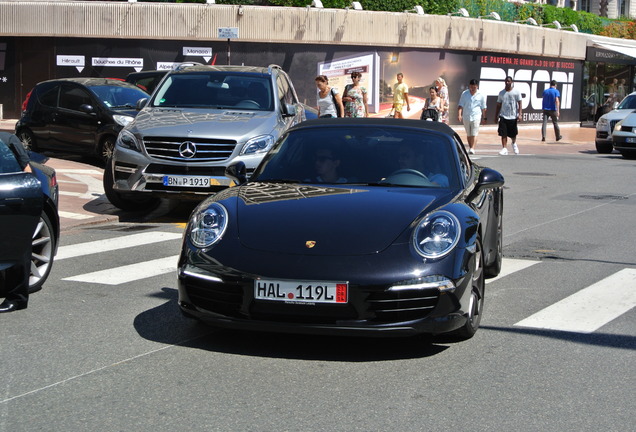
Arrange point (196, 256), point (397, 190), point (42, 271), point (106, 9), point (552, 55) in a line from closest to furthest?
point (196, 256) < point (397, 190) < point (42, 271) < point (106, 9) < point (552, 55)

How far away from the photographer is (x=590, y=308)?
23.5ft

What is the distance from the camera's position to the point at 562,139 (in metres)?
33.0

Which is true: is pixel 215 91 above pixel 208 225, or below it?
above

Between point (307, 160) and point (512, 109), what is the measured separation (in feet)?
59.3

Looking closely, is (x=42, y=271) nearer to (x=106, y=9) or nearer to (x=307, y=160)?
(x=307, y=160)

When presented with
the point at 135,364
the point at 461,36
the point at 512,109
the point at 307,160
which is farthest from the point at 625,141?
the point at 135,364

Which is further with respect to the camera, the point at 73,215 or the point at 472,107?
the point at 472,107

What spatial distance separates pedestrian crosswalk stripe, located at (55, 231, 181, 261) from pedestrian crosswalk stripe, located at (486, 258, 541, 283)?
375 centimetres

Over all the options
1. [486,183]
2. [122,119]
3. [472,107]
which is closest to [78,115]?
[122,119]

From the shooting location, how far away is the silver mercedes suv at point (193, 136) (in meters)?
11.5

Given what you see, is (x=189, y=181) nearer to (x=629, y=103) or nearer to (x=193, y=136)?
(x=193, y=136)

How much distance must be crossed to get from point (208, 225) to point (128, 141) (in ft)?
20.6

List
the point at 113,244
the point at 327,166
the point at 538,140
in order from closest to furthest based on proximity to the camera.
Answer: the point at 327,166 < the point at 113,244 < the point at 538,140

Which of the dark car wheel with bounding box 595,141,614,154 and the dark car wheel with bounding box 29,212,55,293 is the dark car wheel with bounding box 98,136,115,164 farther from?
the dark car wheel with bounding box 595,141,614,154
